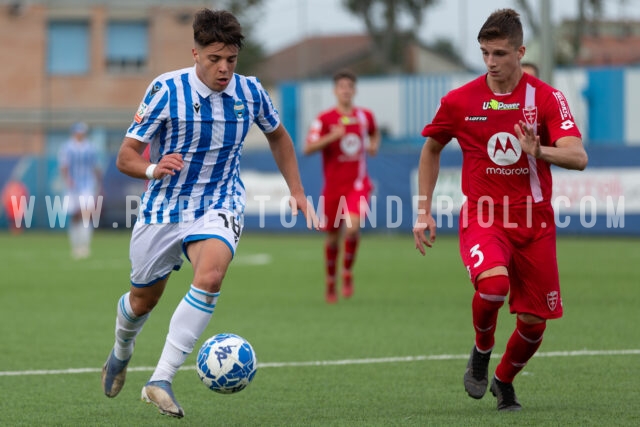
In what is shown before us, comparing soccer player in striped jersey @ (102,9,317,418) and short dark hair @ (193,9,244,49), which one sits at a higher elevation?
short dark hair @ (193,9,244,49)

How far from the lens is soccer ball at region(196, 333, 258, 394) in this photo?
20.0 ft

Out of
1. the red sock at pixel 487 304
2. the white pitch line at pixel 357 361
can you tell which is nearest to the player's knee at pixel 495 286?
the red sock at pixel 487 304

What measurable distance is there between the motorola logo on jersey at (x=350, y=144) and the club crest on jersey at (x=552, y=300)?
25.2 ft

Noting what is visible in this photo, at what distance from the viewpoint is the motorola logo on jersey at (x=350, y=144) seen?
46.3 ft

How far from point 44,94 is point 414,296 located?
110ft

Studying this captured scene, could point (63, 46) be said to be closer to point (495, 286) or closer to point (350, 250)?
point (350, 250)

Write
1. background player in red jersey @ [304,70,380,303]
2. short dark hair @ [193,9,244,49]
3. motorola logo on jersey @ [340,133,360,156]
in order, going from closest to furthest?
short dark hair @ [193,9,244,49] → background player in red jersey @ [304,70,380,303] → motorola logo on jersey @ [340,133,360,156]

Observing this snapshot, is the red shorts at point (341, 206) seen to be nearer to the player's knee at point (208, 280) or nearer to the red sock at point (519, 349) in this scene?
the red sock at point (519, 349)

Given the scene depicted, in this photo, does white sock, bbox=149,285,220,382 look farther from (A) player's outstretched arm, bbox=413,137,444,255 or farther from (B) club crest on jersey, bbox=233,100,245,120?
(A) player's outstretched arm, bbox=413,137,444,255

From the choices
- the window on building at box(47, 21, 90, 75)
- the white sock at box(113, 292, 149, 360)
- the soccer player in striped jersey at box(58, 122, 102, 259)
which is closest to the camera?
the white sock at box(113, 292, 149, 360)

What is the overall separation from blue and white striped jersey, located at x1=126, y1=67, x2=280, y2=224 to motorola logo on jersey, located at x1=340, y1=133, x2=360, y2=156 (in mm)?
7450

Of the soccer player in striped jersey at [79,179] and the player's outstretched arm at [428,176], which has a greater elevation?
the player's outstretched arm at [428,176]

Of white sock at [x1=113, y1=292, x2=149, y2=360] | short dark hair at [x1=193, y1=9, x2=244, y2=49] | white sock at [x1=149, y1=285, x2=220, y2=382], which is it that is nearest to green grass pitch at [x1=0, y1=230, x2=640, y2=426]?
white sock at [x1=113, y1=292, x2=149, y2=360]

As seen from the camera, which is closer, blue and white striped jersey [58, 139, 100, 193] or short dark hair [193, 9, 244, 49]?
short dark hair [193, 9, 244, 49]
